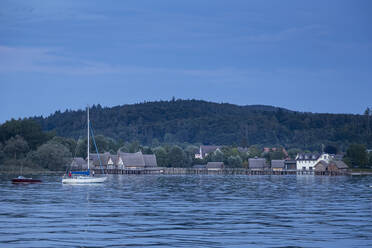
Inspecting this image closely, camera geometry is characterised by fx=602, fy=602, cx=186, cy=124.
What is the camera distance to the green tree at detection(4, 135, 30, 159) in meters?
142

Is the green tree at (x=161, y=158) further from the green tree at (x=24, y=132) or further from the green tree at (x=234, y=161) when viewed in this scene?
the green tree at (x=24, y=132)

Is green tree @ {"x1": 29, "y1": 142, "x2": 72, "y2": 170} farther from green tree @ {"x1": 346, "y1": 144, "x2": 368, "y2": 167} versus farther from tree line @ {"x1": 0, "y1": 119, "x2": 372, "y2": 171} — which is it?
green tree @ {"x1": 346, "y1": 144, "x2": 368, "y2": 167}

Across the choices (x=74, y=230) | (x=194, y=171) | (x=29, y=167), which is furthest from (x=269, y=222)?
(x=194, y=171)

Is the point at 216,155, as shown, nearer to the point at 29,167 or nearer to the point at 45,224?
the point at 29,167

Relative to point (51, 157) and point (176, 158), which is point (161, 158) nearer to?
point (176, 158)

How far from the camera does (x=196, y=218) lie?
36938 millimetres

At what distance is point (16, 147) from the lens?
470 feet

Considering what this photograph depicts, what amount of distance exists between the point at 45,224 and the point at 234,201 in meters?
20.6

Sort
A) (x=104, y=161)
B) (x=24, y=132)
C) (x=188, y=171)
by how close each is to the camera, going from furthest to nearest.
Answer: (x=104, y=161) → (x=188, y=171) → (x=24, y=132)

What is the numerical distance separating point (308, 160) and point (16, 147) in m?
81.2

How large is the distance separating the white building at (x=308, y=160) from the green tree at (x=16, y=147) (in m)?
76.8

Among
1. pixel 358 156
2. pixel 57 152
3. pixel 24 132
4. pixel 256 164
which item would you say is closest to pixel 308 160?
pixel 256 164

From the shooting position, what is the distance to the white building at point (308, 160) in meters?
169

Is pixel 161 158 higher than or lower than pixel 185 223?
higher
